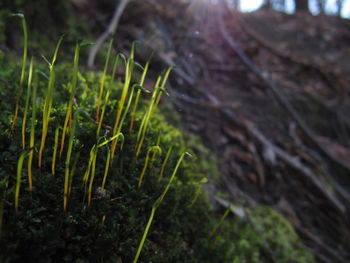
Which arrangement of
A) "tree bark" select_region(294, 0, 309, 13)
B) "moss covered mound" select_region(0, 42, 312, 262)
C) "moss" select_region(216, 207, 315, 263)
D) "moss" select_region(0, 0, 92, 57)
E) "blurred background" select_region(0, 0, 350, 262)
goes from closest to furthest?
"moss covered mound" select_region(0, 42, 312, 262) → "moss" select_region(216, 207, 315, 263) → "moss" select_region(0, 0, 92, 57) → "blurred background" select_region(0, 0, 350, 262) → "tree bark" select_region(294, 0, 309, 13)

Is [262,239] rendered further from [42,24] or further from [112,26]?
[42,24]

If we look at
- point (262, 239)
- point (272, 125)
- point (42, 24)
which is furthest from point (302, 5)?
point (262, 239)

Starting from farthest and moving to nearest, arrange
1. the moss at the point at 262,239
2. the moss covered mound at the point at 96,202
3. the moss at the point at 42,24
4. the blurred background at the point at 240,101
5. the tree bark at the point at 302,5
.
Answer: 1. the tree bark at the point at 302,5
2. the blurred background at the point at 240,101
3. the moss at the point at 42,24
4. the moss at the point at 262,239
5. the moss covered mound at the point at 96,202

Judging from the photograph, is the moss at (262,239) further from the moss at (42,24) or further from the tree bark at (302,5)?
the tree bark at (302,5)

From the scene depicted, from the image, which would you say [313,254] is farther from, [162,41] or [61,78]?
[162,41]

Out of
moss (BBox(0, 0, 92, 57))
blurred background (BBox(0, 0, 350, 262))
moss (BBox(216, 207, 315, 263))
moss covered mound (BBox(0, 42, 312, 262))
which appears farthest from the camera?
blurred background (BBox(0, 0, 350, 262))

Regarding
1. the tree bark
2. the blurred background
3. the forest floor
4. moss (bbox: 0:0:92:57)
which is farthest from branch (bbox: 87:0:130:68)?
the tree bark

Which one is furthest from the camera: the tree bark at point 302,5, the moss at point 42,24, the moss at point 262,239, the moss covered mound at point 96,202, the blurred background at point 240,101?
the tree bark at point 302,5

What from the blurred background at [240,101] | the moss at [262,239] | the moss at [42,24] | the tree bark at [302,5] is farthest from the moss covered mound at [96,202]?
the tree bark at [302,5]

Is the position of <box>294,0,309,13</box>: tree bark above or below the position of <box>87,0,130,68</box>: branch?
above

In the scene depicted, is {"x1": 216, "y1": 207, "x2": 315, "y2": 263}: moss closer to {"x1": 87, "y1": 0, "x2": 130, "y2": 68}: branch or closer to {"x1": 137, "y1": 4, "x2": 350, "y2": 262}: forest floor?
{"x1": 137, "y1": 4, "x2": 350, "y2": 262}: forest floor

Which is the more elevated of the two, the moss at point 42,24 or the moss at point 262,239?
the moss at point 42,24

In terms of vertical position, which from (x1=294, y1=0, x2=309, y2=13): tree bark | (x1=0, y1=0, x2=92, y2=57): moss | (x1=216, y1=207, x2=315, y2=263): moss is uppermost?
(x1=294, y1=0, x2=309, y2=13): tree bark
